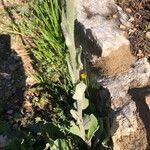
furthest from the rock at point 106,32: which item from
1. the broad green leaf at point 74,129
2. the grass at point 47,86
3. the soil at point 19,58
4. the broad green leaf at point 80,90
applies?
the broad green leaf at point 80,90

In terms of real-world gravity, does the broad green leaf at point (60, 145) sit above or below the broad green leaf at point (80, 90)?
below

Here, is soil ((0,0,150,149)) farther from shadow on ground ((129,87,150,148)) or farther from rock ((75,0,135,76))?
shadow on ground ((129,87,150,148))

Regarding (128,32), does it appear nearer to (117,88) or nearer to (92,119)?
(117,88)

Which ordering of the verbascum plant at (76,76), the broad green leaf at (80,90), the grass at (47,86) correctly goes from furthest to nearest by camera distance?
1. the grass at (47,86)
2. the broad green leaf at (80,90)
3. the verbascum plant at (76,76)

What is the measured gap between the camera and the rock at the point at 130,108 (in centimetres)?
301

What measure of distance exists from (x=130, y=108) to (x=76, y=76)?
796mm

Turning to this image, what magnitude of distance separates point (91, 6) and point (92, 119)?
1.64 metres

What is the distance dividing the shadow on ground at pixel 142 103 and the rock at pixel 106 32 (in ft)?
1.02

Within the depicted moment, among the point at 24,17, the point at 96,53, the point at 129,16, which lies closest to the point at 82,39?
the point at 96,53

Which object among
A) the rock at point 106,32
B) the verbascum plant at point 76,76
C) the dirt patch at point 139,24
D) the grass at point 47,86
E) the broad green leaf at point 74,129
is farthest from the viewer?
the dirt patch at point 139,24

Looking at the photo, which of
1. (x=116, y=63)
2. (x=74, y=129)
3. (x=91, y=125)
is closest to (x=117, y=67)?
(x=116, y=63)

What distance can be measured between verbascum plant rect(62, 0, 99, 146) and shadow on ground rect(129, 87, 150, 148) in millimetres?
354

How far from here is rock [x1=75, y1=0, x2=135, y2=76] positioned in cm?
362

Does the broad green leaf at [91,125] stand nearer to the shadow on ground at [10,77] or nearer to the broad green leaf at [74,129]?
the broad green leaf at [74,129]
